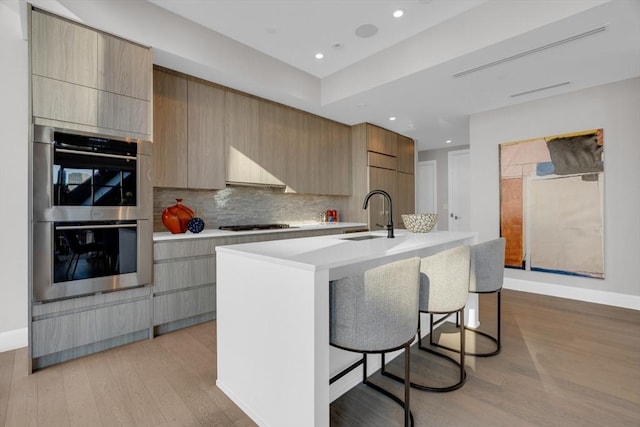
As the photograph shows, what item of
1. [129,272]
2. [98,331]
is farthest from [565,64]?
[98,331]

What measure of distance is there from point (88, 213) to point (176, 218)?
860 millimetres

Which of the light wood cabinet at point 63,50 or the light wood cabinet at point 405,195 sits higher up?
the light wood cabinet at point 63,50

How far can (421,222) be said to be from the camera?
2588 mm

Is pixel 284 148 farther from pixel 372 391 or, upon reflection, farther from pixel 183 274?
pixel 372 391

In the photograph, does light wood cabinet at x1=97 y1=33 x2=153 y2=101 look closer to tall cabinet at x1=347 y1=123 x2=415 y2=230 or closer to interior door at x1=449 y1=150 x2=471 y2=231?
tall cabinet at x1=347 y1=123 x2=415 y2=230

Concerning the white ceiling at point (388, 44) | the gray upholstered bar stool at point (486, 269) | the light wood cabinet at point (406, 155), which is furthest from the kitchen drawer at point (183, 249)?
the light wood cabinet at point (406, 155)

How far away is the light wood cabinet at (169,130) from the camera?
307 cm

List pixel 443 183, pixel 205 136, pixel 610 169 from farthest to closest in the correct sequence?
pixel 443 183 → pixel 610 169 → pixel 205 136

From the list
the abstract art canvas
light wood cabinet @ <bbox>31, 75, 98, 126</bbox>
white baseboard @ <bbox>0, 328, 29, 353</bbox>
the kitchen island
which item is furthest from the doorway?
white baseboard @ <bbox>0, 328, 29, 353</bbox>

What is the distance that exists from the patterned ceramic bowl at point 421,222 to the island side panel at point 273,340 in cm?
155

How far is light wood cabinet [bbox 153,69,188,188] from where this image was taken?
307 centimetres

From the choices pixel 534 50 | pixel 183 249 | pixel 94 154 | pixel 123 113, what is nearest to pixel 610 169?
pixel 534 50

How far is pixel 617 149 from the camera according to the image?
3.50m

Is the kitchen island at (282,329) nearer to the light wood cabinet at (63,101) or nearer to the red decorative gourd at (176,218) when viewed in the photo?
the red decorative gourd at (176,218)
